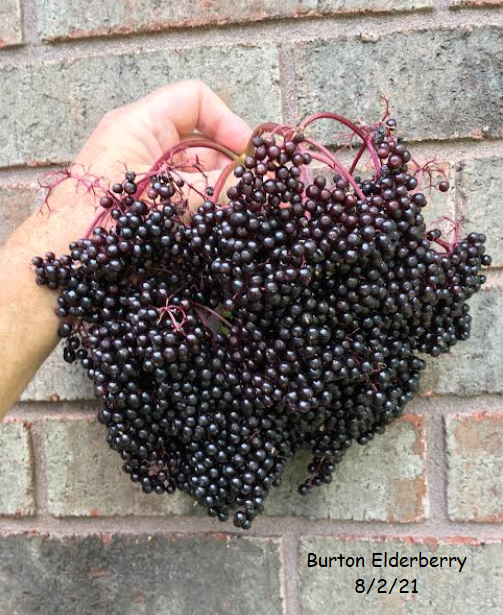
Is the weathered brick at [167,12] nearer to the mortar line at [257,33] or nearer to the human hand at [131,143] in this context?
the mortar line at [257,33]

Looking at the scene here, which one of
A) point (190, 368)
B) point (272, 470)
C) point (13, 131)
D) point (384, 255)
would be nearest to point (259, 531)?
point (272, 470)

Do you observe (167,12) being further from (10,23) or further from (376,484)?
(376,484)

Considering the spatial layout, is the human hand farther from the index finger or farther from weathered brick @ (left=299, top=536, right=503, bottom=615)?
weathered brick @ (left=299, top=536, right=503, bottom=615)

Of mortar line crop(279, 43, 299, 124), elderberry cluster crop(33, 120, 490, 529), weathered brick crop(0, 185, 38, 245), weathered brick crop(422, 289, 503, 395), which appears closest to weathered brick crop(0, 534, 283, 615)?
elderberry cluster crop(33, 120, 490, 529)

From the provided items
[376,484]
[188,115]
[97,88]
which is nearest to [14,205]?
[97,88]

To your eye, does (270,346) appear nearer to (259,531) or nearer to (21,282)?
(21,282)

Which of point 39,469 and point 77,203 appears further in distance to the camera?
point 39,469
